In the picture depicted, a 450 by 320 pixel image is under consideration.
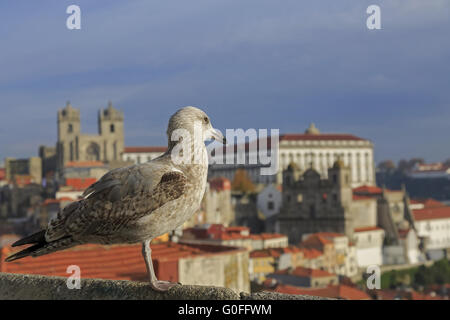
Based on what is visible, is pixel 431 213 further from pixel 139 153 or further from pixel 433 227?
pixel 139 153

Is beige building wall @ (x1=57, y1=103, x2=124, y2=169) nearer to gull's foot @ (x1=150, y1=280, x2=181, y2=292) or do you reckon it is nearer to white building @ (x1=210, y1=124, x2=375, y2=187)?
white building @ (x1=210, y1=124, x2=375, y2=187)

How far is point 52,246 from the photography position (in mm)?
Result: 2439

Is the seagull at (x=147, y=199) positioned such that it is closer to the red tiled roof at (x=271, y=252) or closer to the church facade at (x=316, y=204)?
the red tiled roof at (x=271, y=252)

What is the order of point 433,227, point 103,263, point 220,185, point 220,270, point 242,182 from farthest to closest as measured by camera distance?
point 242,182 < point 433,227 < point 220,185 < point 220,270 < point 103,263

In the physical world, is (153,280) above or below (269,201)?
above

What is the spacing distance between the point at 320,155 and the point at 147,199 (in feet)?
234

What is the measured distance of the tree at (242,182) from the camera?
61.5 meters

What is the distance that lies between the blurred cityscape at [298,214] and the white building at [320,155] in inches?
4.4

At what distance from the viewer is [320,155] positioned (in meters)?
72.8

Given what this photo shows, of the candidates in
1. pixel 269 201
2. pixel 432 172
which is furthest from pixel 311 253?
pixel 432 172

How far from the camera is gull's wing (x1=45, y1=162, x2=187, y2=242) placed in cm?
228

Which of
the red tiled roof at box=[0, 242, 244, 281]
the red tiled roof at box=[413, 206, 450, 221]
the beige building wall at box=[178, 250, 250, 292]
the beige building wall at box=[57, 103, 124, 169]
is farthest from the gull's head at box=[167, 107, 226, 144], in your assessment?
the beige building wall at box=[57, 103, 124, 169]

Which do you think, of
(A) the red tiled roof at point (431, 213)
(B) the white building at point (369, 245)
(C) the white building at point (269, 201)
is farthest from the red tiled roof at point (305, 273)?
(A) the red tiled roof at point (431, 213)
